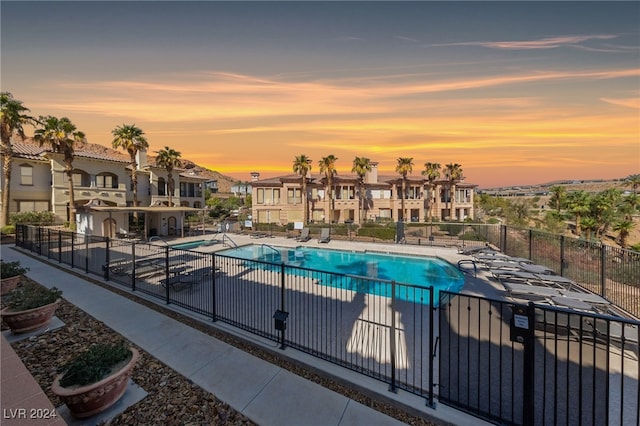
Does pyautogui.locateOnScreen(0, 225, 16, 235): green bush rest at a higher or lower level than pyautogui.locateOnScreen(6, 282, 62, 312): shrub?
higher

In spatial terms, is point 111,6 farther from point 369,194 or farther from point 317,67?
point 369,194

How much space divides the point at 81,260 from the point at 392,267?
54.0ft

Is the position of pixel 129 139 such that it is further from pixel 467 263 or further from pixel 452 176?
pixel 452 176

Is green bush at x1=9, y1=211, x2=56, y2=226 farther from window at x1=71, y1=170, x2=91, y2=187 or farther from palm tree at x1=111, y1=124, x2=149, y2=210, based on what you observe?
palm tree at x1=111, y1=124, x2=149, y2=210

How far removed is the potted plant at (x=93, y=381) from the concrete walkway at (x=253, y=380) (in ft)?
3.52

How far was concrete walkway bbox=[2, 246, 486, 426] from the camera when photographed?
3873mm

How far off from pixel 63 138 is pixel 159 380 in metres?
29.0

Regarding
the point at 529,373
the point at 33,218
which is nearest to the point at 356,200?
the point at 33,218

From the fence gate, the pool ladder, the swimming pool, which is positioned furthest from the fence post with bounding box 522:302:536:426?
the pool ladder

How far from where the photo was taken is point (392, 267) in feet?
57.1

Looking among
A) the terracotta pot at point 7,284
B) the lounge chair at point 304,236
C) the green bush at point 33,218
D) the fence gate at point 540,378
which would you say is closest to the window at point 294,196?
the lounge chair at point 304,236

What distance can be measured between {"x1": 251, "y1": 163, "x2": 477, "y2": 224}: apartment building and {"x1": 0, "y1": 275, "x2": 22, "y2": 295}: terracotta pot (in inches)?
1109

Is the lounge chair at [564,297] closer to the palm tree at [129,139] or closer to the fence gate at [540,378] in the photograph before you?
the fence gate at [540,378]

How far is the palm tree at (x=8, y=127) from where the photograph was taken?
2172 centimetres
